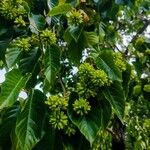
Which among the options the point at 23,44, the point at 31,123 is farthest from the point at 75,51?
the point at 31,123

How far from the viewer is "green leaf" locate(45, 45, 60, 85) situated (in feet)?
4.28

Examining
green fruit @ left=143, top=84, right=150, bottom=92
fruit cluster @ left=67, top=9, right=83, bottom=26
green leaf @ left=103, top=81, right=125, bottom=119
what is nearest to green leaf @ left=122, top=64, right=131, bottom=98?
green leaf @ left=103, top=81, right=125, bottom=119

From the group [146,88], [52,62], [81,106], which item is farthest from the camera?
[146,88]

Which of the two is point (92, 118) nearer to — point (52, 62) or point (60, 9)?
point (52, 62)

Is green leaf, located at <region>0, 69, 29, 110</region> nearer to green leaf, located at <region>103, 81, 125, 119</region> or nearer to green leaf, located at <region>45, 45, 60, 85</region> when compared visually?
green leaf, located at <region>45, 45, 60, 85</region>

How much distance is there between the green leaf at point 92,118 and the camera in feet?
4.07

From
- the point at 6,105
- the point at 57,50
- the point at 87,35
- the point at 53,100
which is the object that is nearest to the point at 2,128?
the point at 6,105

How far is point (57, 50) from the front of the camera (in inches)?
54.6

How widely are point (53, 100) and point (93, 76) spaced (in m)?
0.14

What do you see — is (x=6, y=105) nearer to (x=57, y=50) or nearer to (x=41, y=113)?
(x=41, y=113)

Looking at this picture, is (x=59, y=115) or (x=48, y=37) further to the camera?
(x=48, y=37)

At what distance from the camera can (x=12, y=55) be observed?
1430mm

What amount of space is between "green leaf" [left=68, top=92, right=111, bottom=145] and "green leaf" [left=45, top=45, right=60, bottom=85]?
0.28 feet

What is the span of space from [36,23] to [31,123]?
0.37 m
